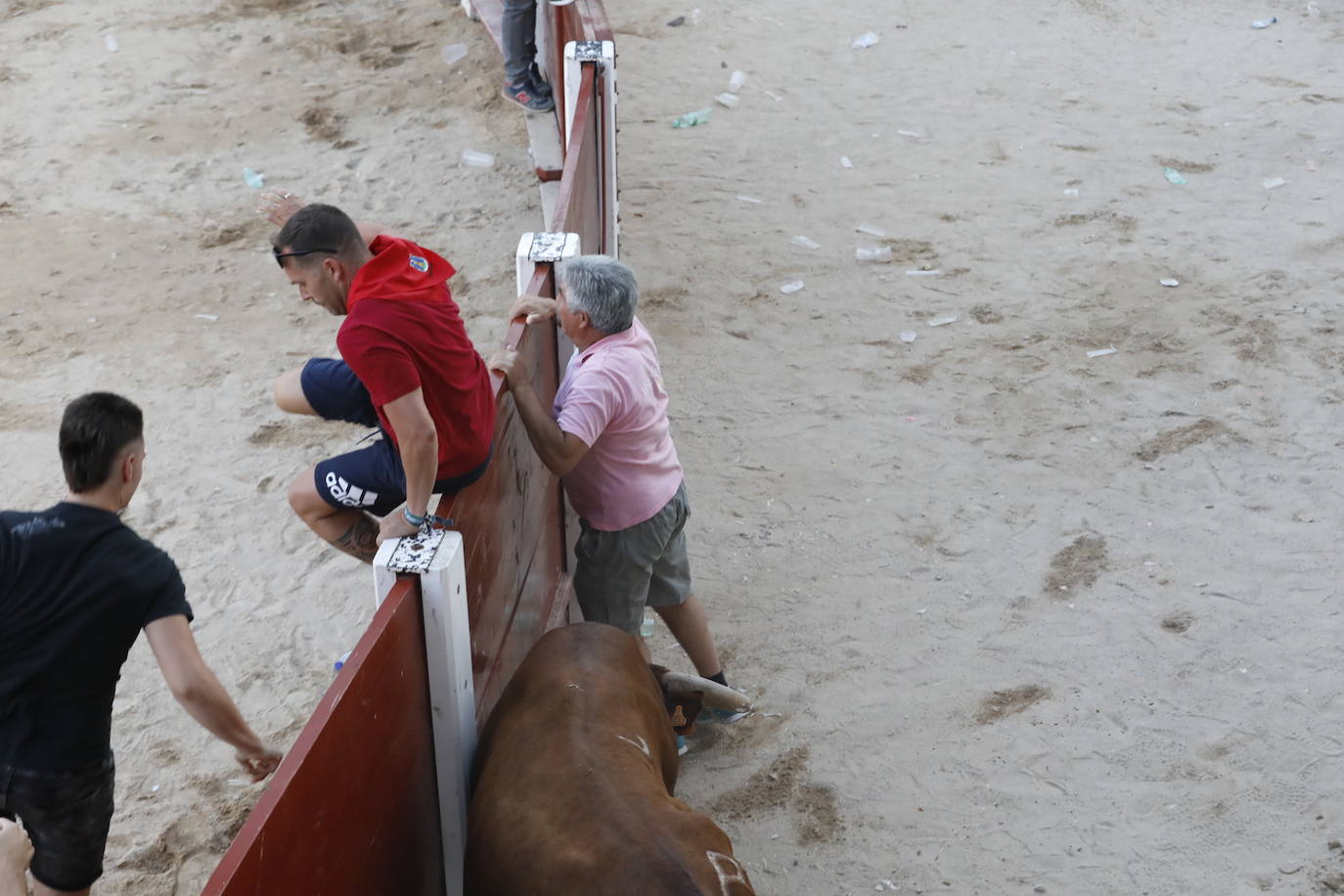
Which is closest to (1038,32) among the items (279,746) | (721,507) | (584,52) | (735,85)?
(735,85)

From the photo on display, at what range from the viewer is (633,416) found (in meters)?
3.62

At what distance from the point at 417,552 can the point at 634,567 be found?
1.24m

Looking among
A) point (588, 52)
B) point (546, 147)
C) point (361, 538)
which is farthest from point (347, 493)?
point (546, 147)

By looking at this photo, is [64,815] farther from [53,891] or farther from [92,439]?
[92,439]

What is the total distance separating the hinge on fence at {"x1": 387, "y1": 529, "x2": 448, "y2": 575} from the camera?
2631mm

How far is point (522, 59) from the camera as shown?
26.2ft

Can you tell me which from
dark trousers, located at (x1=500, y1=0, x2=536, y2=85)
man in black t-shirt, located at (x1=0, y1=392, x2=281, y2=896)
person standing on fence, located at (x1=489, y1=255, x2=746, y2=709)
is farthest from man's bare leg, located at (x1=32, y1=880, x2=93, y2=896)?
dark trousers, located at (x1=500, y1=0, x2=536, y2=85)

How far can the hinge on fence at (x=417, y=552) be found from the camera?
2.63 meters

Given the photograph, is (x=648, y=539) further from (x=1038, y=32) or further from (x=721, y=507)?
(x=1038, y=32)

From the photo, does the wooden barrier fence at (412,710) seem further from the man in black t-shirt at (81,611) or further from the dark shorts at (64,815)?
the dark shorts at (64,815)

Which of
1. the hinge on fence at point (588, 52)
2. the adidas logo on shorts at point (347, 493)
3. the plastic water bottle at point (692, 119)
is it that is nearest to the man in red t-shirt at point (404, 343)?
the adidas logo on shorts at point (347, 493)

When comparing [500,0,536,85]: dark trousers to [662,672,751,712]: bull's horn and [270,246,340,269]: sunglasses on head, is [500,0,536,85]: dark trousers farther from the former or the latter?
[270,246,340,269]: sunglasses on head

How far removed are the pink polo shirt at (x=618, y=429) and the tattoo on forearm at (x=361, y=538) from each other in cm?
59

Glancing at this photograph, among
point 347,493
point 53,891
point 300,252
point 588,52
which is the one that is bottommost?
point 53,891
